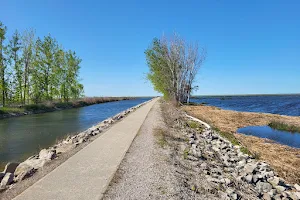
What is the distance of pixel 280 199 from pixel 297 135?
9.49 meters

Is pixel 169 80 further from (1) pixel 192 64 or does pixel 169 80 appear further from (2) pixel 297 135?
(2) pixel 297 135

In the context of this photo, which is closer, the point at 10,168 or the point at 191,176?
the point at 191,176

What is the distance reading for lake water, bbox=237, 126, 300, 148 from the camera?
34.9ft

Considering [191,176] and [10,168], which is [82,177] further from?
[10,168]

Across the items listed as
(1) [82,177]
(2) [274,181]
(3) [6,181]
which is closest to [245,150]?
(2) [274,181]

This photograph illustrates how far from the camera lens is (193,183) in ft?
15.3

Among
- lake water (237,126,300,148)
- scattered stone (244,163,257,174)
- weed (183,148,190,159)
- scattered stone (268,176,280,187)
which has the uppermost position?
weed (183,148,190,159)

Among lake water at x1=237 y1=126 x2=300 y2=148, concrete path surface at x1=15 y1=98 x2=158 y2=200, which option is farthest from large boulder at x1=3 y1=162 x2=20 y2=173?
lake water at x1=237 y1=126 x2=300 y2=148

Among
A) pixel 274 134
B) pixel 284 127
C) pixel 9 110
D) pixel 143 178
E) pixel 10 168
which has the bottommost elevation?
pixel 274 134

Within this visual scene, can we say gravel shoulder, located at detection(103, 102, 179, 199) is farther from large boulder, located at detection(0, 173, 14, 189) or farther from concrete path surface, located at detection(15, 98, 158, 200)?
large boulder, located at detection(0, 173, 14, 189)

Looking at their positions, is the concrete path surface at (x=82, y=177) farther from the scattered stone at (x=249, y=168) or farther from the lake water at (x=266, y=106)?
the lake water at (x=266, y=106)

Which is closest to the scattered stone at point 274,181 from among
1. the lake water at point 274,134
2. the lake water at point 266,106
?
the lake water at point 274,134

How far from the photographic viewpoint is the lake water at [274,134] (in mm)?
10650

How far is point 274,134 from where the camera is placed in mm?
12367
